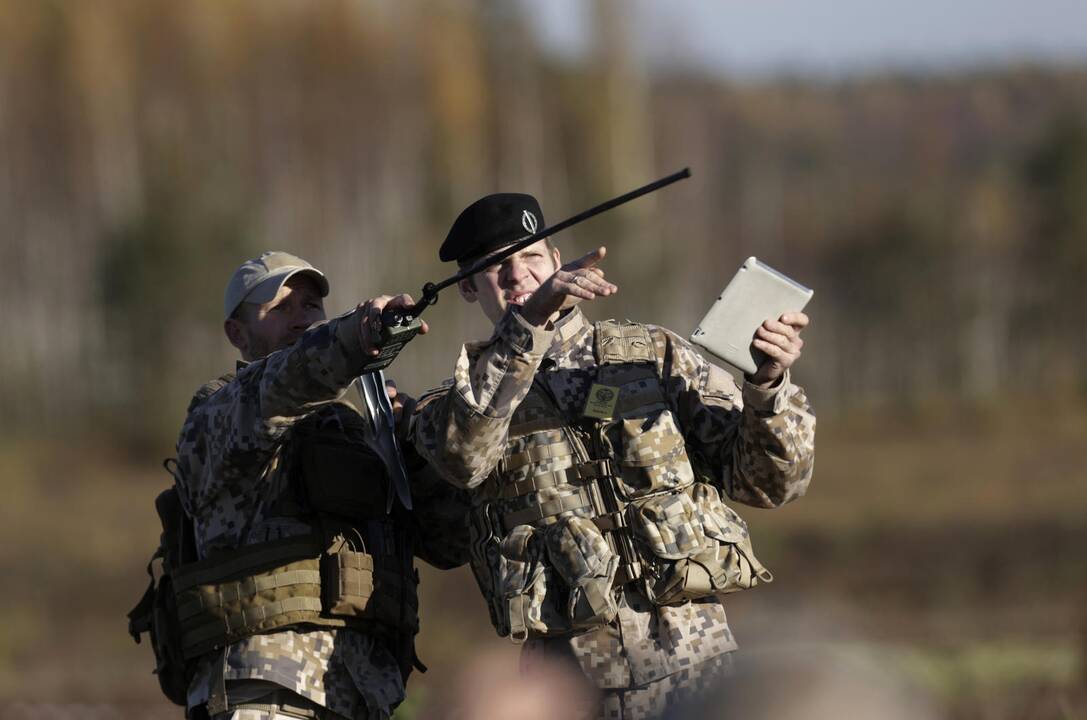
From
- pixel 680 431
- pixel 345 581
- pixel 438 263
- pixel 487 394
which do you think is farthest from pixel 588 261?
pixel 438 263

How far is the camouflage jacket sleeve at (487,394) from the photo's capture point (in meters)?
4.48

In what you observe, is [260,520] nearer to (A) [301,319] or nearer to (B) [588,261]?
(A) [301,319]

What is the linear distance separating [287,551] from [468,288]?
3.29 feet

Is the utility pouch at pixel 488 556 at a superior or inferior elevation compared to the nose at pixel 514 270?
inferior

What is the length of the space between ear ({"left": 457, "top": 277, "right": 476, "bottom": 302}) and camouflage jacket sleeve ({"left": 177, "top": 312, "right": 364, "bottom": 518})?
1.45 feet

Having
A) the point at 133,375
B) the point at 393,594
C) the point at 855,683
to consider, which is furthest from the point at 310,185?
the point at 855,683

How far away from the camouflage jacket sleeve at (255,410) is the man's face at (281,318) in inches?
10.6

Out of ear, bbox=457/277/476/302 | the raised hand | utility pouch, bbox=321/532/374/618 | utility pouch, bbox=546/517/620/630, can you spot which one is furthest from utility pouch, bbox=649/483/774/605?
utility pouch, bbox=321/532/374/618

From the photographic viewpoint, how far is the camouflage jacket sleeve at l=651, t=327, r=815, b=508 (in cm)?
457

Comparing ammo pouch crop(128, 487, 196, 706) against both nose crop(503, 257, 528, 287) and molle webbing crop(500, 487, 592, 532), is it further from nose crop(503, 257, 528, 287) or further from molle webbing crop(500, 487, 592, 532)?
nose crop(503, 257, 528, 287)

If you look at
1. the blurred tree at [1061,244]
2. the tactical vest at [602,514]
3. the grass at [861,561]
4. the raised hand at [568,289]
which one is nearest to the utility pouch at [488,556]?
the tactical vest at [602,514]

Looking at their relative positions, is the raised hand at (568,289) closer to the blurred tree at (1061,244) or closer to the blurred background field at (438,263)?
the blurred background field at (438,263)

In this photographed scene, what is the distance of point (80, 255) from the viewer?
51.1 metres

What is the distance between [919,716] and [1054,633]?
18.3 metres
